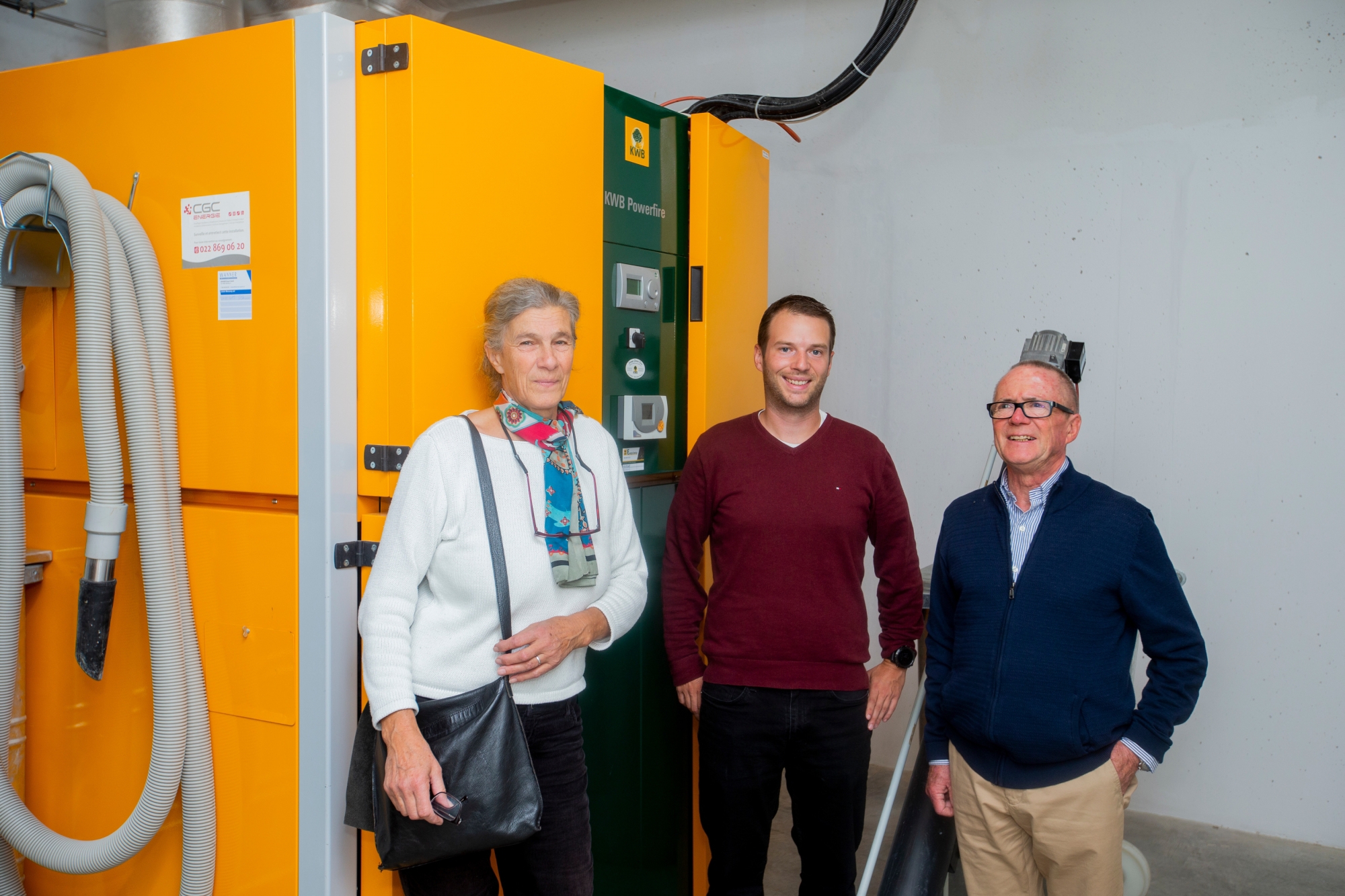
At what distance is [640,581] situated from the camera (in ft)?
6.77

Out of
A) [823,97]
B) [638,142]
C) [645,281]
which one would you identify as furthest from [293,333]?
[823,97]

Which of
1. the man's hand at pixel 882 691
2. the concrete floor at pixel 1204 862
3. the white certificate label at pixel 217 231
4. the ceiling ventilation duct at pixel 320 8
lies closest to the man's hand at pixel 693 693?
the man's hand at pixel 882 691

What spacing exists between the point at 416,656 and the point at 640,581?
52 centimetres

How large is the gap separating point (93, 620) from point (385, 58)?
4.30 feet

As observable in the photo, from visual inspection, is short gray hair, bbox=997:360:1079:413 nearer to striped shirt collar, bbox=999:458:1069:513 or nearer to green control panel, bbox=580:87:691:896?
striped shirt collar, bbox=999:458:1069:513

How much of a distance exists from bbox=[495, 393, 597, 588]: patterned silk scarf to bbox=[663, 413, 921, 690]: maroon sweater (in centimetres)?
53

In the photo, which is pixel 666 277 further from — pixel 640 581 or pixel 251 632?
pixel 251 632

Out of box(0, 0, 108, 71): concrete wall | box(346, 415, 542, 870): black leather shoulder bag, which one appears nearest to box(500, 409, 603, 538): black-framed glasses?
box(346, 415, 542, 870): black leather shoulder bag

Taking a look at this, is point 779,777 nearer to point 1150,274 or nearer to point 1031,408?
point 1031,408

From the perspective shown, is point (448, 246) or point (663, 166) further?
point (663, 166)

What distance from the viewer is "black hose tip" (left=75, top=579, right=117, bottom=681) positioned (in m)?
2.00

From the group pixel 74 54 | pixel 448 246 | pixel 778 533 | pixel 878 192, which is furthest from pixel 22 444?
pixel 878 192

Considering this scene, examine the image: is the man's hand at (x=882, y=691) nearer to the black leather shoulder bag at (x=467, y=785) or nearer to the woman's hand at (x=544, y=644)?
the woman's hand at (x=544, y=644)

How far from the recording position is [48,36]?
3998 millimetres
